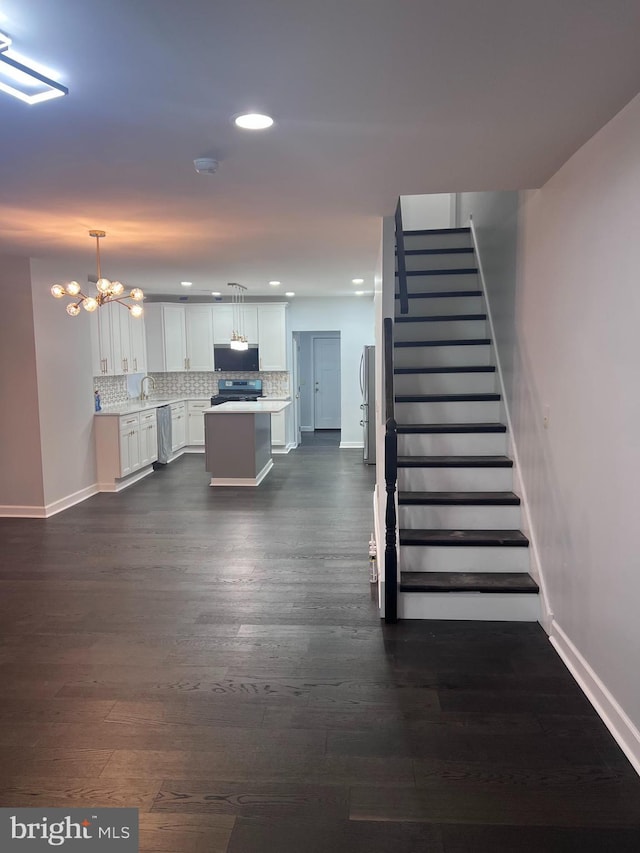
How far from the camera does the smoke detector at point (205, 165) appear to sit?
2.71 metres

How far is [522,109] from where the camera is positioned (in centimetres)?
226

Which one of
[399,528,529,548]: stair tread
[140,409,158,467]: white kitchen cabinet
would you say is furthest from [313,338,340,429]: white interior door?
[399,528,529,548]: stair tread

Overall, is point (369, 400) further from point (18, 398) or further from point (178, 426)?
point (18, 398)

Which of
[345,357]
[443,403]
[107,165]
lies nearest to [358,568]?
[443,403]

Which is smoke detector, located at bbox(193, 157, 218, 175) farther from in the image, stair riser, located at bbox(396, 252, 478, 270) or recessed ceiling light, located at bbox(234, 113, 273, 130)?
stair riser, located at bbox(396, 252, 478, 270)

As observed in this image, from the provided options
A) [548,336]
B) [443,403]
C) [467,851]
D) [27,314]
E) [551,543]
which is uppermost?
[27,314]

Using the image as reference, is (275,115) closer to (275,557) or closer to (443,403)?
(443,403)

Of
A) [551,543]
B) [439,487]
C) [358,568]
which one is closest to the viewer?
[551,543]

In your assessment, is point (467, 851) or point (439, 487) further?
point (439, 487)

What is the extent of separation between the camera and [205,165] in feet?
9.00

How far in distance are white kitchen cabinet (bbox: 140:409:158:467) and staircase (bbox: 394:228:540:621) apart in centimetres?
405

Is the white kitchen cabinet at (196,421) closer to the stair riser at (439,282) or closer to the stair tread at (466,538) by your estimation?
the stair riser at (439,282)

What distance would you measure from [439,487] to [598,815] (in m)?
2.28

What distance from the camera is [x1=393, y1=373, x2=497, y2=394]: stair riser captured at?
14.9 feet
